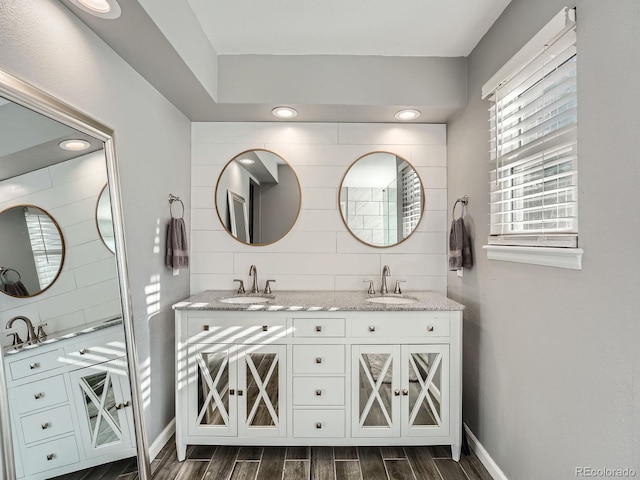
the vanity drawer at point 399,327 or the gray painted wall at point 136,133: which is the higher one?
the gray painted wall at point 136,133

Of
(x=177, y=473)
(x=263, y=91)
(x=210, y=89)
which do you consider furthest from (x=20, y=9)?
(x=177, y=473)

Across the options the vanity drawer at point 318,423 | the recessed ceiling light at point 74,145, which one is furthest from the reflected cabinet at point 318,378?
the recessed ceiling light at point 74,145

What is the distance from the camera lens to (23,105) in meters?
1.19

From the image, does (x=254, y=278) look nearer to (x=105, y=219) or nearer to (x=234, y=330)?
(x=234, y=330)

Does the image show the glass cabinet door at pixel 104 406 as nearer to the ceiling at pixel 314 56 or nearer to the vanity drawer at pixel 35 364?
the vanity drawer at pixel 35 364

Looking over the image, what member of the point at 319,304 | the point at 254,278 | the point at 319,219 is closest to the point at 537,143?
the point at 319,304

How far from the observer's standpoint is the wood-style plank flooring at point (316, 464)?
1.99 meters

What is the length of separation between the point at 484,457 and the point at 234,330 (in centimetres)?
165

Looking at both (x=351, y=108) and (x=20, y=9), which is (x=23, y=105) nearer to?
(x=20, y=9)

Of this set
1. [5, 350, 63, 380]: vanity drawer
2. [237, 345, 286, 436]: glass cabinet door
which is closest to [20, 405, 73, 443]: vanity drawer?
[5, 350, 63, 380]: vanity drawer

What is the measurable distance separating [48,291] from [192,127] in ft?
6.10

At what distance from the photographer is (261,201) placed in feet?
9.20

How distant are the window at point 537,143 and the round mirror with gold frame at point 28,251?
1.94 metres

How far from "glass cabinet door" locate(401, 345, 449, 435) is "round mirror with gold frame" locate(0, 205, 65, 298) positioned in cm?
181
